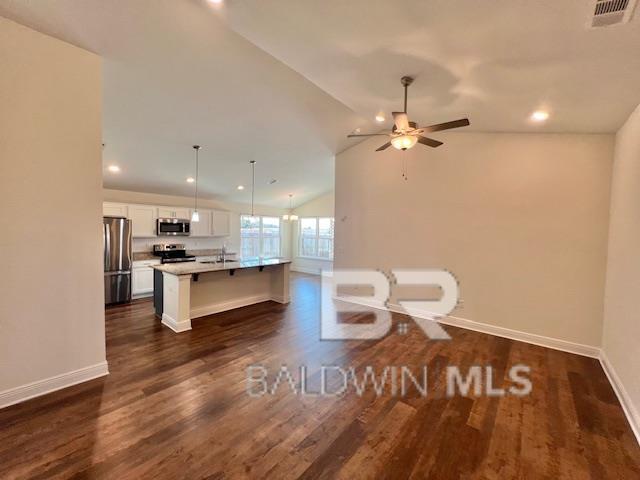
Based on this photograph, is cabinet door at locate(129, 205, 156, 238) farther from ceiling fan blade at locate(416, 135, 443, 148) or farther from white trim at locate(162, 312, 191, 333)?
ceiling fan blade at locate(416, 135, 443, 148)

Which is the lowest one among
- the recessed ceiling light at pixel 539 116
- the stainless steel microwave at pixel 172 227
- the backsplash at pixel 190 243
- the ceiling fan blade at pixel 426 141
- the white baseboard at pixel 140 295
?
the white baseboard at pixel 140 295

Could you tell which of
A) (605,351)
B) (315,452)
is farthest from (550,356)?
(315,452)

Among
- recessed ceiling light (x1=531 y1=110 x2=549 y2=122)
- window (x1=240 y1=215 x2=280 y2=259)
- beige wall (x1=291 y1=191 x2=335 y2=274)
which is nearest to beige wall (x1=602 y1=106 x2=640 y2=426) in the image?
recessed ceiling light (x1=531 y1=110 x2=549 y2=122)

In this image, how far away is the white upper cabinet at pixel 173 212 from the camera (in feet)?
21.2

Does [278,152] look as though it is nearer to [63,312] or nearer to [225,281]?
[225,281]

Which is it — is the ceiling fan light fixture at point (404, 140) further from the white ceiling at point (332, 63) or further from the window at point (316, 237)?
the window at point (316, 237)

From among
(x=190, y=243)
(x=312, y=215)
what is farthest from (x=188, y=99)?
(x=312, y=215)

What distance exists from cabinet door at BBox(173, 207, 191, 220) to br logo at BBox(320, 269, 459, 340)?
3944mm

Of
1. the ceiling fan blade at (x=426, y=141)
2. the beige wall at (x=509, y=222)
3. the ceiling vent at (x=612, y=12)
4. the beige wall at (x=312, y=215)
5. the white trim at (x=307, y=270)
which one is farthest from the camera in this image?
the white trim at (x=307, y=270)

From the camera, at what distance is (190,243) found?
7.54 metres

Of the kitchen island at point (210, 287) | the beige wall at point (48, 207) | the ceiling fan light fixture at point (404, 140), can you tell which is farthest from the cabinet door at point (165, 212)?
the ceiling fan light fixture at point (404, 140)

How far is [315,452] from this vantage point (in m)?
1.89

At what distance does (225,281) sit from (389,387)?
10.9ft

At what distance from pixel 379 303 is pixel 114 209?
558 cm
